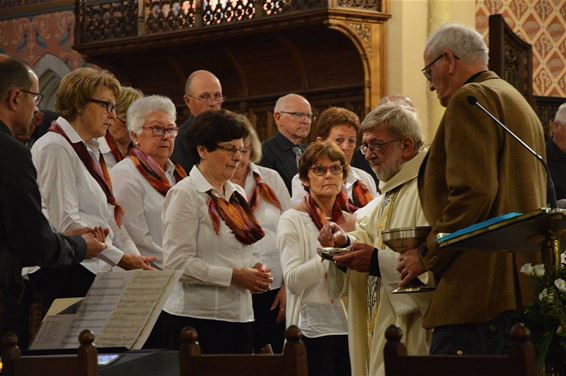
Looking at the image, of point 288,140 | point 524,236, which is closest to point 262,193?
point 288,140

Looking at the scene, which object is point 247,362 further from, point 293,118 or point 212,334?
point 293,118

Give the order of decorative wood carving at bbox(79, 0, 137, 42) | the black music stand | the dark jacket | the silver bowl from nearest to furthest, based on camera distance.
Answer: the black music stand, the dark jacket, the silver bowl, decorative wood carving at bbox(79, 0, 137, 42)

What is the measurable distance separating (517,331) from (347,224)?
122 inches

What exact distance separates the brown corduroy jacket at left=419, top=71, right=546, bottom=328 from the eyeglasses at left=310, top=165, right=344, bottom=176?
1761mm

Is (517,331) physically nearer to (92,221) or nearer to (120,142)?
(92,221)

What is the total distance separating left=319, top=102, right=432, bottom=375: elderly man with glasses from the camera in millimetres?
4914

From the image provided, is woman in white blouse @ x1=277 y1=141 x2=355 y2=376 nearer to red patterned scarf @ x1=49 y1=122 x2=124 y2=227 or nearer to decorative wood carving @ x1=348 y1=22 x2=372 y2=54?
red patterned scarf @ x1=49 y1=122 x2=124 y2=227

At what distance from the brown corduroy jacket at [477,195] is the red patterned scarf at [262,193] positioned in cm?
226

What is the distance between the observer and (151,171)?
6262 mm

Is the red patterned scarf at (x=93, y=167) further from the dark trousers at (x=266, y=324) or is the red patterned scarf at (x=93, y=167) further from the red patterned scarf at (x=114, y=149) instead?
the dark trousers at (x=266, y=324)

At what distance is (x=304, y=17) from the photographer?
10797 millimetres

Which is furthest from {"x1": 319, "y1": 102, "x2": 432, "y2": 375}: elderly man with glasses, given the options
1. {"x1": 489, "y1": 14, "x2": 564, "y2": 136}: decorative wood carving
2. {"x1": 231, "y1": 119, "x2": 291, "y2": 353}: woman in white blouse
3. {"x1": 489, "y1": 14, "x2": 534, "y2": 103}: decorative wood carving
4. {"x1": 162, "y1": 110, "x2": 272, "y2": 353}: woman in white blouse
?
{"x1": 489, "y1": 14, "x2": 534, "y2": 103}: decorative wood carving

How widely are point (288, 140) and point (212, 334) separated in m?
2.22

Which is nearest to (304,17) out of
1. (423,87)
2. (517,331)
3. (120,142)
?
(423,87)
